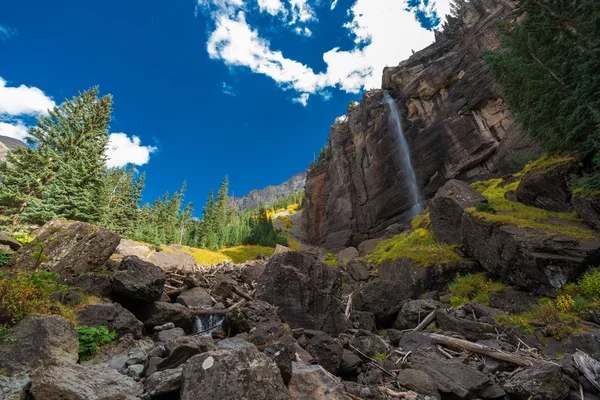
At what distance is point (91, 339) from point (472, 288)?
53.6 ft

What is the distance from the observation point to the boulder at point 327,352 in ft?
22.9

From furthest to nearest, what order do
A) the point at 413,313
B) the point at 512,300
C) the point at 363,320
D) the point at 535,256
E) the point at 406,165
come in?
the point at 406,165 < the point at 413,313 < the point at 512,300 < the point at 363,320 < the point at 535,256

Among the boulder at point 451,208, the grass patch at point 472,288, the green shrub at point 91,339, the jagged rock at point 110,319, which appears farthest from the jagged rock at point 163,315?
the boulder at point 451,208

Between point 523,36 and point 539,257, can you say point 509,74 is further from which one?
point 539,257

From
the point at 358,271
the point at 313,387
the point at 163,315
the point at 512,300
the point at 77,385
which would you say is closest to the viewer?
the point at 77,385

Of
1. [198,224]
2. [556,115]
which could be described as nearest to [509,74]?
[556,115]

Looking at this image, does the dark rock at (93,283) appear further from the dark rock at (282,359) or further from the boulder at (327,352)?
the dark rock at (282,359)

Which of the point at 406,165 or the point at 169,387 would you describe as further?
the point at 406,165

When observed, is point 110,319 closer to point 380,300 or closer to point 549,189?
point 380,300

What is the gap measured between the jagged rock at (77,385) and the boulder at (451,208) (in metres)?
20.6

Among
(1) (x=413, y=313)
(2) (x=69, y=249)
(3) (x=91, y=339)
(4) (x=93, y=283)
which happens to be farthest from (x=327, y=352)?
(2) (x=69, y=249)

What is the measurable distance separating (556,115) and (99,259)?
26.1m

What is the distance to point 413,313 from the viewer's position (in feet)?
40.2

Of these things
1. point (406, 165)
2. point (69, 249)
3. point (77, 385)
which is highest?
point (406, 165)
